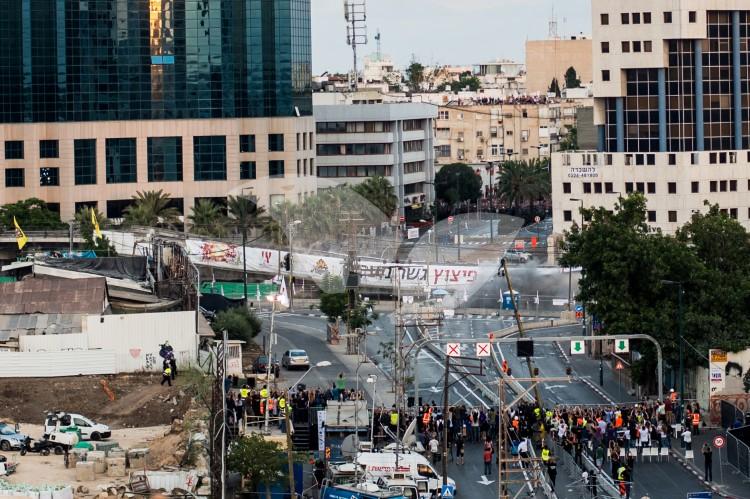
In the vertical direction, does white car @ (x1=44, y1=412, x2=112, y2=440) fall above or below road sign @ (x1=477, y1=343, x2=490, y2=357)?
below

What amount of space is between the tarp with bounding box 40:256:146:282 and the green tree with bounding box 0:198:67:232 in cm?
3435

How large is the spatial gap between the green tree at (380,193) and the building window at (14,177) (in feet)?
84.1

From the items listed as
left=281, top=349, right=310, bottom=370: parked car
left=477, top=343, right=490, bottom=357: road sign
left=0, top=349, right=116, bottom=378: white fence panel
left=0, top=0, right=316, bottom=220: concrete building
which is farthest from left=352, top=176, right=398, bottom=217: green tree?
left=477, top=343, right=490, bottom=357: road sign

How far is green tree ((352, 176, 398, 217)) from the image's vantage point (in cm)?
16488

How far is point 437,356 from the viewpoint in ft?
315

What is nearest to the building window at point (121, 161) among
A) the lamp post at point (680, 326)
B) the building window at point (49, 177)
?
the building window at point (49, 177)

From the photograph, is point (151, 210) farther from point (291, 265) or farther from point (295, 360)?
point (295, 360)

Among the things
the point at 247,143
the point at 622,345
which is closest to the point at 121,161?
the point at 247,143

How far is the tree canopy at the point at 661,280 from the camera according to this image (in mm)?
77625

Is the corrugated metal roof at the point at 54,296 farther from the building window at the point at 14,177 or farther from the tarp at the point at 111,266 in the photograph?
the building window at the point at 14,177

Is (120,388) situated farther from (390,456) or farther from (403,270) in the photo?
(403,270)

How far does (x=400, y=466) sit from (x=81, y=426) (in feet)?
45.7

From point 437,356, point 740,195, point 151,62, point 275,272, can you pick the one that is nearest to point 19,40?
point 151,62

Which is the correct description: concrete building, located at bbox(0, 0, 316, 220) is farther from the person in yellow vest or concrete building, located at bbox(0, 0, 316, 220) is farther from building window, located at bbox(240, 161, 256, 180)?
the person in yellow vest
